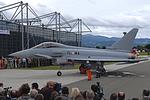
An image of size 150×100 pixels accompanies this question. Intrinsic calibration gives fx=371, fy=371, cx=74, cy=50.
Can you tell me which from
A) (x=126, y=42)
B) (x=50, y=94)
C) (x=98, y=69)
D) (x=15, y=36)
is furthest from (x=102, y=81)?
(x=15, y=36)

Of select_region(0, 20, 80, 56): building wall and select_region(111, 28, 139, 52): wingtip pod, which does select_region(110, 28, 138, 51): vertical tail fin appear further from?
select_region(0, 20, 80, 56): building wall

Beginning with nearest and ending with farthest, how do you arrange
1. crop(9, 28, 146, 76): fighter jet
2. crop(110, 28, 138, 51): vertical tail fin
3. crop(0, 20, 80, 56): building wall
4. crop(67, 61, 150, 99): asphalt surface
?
crop(67, 61, 150, 99): asphalt surface → crop(9, 28, 146, 76): fighter jet → crop(110, 28, 138, 51): vertical tail fin → crop(0, 20, 80, 56): building wall

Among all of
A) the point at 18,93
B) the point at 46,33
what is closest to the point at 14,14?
the point at 46,33

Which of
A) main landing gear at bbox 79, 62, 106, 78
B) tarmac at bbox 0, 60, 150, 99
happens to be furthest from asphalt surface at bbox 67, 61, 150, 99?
main landing gear at bbox 79, 62, 106, 78

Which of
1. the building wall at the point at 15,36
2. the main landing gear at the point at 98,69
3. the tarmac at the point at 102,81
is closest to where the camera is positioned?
the tarmac at the point at 102,81

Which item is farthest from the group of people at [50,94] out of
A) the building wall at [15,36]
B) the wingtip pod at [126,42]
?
the building wall at [15,36]

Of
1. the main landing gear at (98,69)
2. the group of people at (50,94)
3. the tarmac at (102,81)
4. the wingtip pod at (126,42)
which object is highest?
the wingtip pod at (126,42)

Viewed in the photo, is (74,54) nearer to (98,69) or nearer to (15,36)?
(98,69)

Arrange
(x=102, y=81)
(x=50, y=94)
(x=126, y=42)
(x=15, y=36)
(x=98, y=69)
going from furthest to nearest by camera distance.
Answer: (x=15, y=36), (x=126, y=42), (x=98, y=69), (x=102, y=81), (x=50, y=94)

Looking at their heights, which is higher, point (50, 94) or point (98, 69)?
point (50, 94)

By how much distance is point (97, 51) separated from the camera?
30547 mm

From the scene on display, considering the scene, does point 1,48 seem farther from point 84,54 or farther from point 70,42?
point 70,42

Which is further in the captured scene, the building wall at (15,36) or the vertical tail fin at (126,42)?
the building wall at (15,36)

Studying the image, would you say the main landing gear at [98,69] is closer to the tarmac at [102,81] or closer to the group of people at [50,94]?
the tarmac at [102,81]
